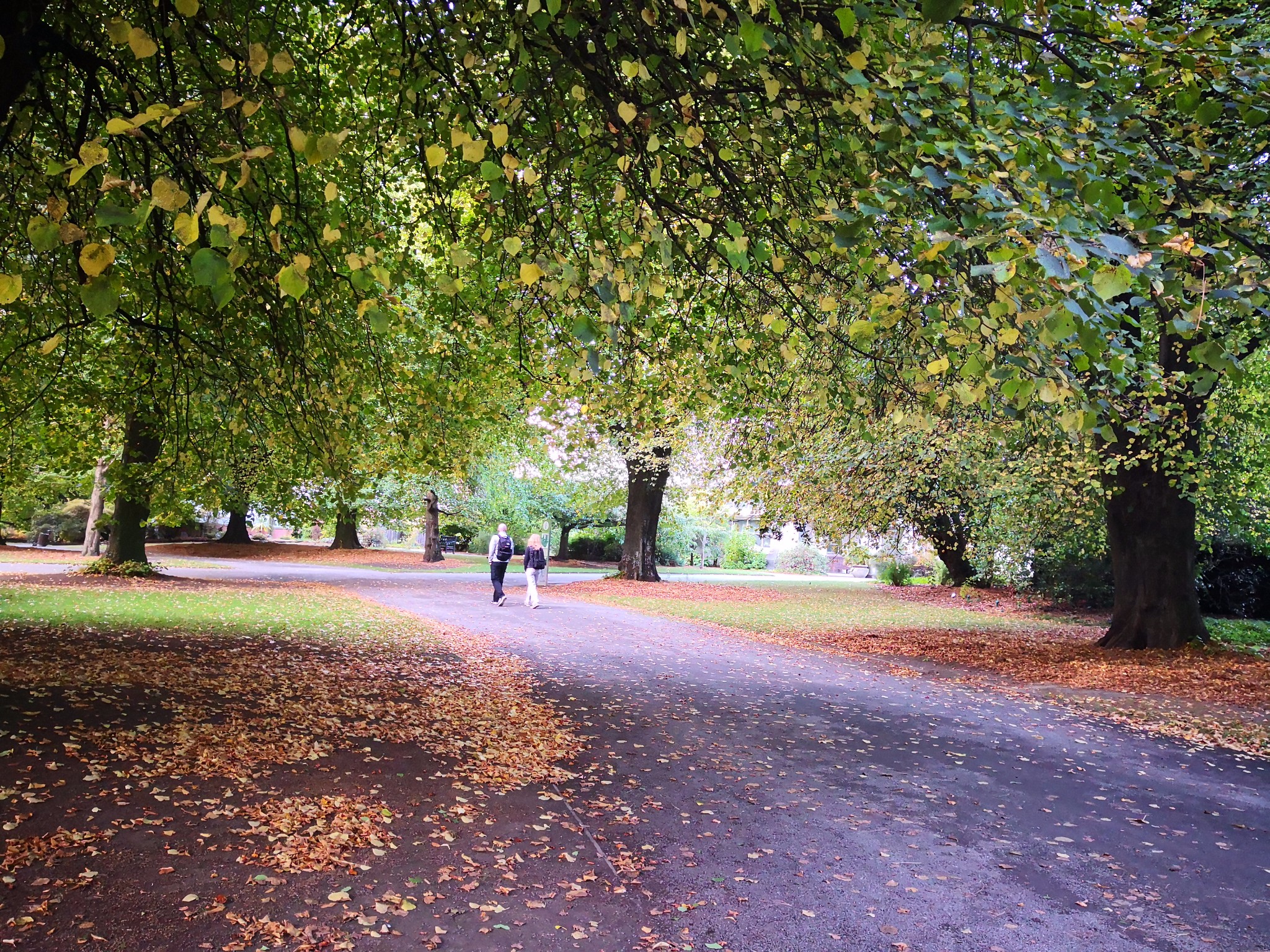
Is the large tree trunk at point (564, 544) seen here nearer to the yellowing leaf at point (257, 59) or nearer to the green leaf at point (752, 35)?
the green leaf at point (752, 35)

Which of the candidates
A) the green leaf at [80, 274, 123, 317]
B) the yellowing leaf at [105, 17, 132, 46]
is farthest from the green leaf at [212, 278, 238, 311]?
the yellowing leaf at [105, 17, 132, 46]

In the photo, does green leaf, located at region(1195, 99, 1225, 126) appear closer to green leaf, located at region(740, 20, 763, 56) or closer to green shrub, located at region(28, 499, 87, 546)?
green leaf, located at region(740, 20, 763, 56)

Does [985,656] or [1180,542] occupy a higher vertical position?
[1180,542]

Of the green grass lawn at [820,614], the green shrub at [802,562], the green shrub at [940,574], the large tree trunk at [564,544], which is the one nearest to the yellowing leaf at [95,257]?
the green grass lawn at [820,614]

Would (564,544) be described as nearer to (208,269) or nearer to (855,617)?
(855,617)

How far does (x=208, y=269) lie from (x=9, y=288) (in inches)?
22.9

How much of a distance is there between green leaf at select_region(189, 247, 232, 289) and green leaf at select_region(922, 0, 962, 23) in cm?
293

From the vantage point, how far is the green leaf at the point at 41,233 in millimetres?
2538

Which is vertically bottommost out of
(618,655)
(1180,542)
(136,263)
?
(618,655)

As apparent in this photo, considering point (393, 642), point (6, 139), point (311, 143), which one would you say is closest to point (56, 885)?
point (311, 143)

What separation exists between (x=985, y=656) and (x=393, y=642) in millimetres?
10267

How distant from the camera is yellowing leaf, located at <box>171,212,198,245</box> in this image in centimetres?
256

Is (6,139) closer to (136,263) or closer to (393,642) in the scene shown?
(136,263)

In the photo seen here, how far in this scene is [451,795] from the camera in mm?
5246
